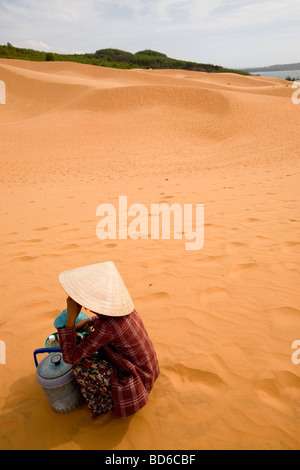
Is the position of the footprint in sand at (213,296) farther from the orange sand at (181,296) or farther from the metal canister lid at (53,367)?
the metal canister lid at (53,367)

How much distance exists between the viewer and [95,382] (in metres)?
1.79

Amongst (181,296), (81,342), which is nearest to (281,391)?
(181,296)

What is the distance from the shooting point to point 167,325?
2637 millimetres

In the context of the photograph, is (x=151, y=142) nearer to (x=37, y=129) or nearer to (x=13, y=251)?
(x=37, y=129)

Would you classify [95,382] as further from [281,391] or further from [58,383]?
[281,391]

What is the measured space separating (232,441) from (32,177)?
9304mm

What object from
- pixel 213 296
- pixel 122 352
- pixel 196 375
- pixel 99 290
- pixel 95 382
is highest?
pixel 99 290

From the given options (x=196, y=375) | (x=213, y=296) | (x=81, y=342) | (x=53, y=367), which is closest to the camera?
(x=81, y=342)

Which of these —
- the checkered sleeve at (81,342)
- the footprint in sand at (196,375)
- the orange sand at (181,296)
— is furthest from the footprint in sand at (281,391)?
the checkered sleeve at (81,342)

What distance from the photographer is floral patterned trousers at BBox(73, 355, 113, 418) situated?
178cm

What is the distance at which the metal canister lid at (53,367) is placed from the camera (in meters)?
1.80

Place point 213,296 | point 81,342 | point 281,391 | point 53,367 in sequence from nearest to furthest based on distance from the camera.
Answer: point 81,342, point 53,367, point 281,391, point 213,296

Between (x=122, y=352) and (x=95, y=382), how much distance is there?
0.25m

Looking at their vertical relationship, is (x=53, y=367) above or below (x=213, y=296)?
above
